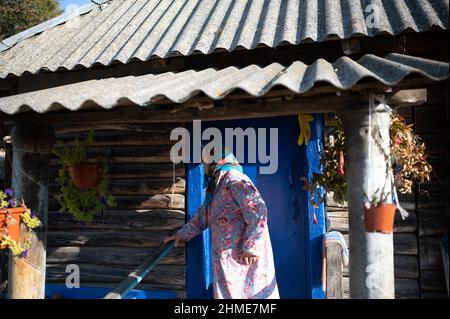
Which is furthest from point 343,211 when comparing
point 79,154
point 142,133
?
point 79,154

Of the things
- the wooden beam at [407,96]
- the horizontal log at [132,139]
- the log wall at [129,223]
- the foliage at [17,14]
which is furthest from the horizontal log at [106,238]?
the foliage at [17,14]

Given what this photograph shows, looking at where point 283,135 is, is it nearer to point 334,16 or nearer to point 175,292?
point 334,16

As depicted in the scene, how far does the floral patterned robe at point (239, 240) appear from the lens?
148 inches

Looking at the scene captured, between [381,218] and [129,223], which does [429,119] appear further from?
[129,223]

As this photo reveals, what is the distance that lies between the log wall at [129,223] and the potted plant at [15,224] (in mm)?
1377

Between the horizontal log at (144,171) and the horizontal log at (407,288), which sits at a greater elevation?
the horizontal log at (144,171)

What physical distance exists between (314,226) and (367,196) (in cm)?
171

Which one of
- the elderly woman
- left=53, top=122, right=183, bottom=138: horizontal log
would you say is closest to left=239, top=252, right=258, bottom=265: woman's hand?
the elderly woman

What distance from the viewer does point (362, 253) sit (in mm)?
3076

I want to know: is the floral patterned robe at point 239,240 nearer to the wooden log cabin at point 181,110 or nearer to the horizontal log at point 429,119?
the wooden log cabin at point 181,110

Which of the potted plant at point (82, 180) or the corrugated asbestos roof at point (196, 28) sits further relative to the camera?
the potted plant at point (82, 180)

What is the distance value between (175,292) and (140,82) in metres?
2.48

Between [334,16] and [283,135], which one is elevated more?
[334,16]

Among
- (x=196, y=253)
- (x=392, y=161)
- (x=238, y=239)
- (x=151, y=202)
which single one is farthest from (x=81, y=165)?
(x=392, y=161)
